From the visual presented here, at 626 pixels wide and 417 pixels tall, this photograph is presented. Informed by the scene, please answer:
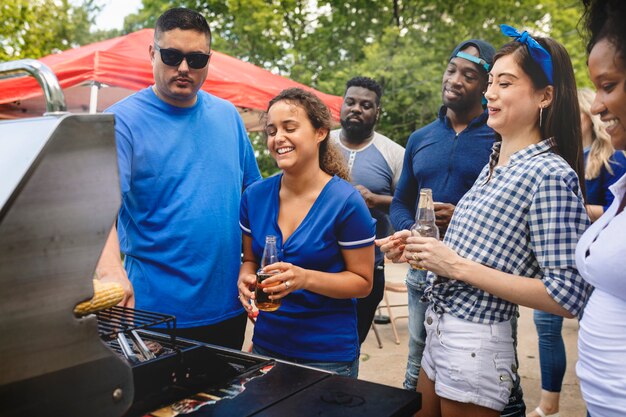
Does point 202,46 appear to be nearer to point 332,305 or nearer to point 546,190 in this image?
point 332,305

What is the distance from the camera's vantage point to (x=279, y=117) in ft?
7.41

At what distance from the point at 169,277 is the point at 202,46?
42.4 inches

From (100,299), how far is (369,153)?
3.02 m

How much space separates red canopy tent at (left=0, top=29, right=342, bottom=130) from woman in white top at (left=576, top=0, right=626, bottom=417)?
3500 mm

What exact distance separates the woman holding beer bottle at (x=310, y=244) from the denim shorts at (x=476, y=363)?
405mm

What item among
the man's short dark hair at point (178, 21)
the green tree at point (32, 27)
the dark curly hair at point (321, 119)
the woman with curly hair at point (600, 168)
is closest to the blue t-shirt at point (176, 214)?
the man's short dark hair at point (178, 21)

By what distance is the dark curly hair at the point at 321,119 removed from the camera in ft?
7.59

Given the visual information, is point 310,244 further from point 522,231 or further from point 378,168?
point 378,168

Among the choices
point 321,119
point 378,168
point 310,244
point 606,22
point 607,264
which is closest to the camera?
point 607,264

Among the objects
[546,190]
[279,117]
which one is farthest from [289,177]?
[546,190]

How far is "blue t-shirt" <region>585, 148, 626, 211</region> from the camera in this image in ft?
12.7

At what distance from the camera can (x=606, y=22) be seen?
1544mm

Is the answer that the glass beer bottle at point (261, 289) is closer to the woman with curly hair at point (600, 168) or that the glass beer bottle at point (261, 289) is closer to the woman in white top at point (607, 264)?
the woman in white top at point (607, 264)

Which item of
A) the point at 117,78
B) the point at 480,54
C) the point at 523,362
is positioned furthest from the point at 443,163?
the point at 117,78
